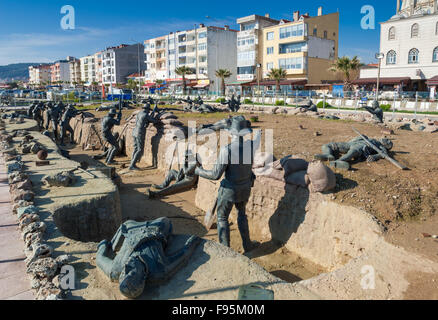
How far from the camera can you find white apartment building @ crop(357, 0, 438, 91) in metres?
33.0

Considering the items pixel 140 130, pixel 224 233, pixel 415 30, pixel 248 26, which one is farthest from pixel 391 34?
pixel 224 233

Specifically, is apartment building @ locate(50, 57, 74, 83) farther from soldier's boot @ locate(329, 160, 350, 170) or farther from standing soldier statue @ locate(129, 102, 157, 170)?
soldier's boot @ locate(329, 160, 350, 170)

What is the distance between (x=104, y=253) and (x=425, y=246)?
419 centimetres

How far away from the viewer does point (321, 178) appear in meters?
6.12

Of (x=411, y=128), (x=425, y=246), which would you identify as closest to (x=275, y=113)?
(x=411, y=128)

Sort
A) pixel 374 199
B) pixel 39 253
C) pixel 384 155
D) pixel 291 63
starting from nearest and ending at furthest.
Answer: pixel 39 253 < pixel 374 199 < pixel 384 155 < pixel 291 63

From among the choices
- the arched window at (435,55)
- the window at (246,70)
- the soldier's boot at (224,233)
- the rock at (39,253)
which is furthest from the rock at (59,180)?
the window at (246,70)

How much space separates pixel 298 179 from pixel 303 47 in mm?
41805

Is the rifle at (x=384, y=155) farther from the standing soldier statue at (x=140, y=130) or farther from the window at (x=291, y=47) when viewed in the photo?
the window at (x=291, y=47)

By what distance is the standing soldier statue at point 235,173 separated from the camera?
5.63 m

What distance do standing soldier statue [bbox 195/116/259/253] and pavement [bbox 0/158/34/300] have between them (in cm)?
292

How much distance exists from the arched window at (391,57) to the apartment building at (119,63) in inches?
2000

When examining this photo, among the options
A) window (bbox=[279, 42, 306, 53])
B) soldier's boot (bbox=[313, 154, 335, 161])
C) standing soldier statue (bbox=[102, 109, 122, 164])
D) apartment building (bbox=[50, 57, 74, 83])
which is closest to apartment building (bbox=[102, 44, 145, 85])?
window (bbox=[279, 42, 306, 53])

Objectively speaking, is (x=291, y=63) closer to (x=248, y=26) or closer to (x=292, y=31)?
(x=292, y=31)
